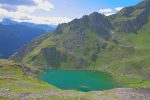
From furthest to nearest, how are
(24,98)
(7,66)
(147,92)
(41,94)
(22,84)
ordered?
(7,66), (147,92), (22,84), (41,94), (24,98)

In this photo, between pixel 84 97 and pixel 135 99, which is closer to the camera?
pixel 84 97

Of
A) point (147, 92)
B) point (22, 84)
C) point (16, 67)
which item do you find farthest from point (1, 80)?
point (16, 67)

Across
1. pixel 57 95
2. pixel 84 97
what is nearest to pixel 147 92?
pixel 84 97

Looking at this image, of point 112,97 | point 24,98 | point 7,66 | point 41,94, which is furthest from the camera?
point 7,66

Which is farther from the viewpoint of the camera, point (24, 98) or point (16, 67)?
point (16, 67)

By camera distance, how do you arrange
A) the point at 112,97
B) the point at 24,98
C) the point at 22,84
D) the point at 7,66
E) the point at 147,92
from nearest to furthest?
the point at 24,98 → the point at 112,97 → the point at 22,84 → the point at 147,92 → the point at 7,66

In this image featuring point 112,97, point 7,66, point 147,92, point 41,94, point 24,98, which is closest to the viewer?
point 24,98

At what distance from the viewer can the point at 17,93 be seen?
312ft

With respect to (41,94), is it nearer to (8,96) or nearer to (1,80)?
(8,96)

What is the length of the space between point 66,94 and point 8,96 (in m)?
19.1

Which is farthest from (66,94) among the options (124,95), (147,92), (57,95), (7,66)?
(7,66)

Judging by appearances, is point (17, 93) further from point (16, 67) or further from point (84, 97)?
point (16, 67)

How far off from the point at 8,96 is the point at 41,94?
33.1 ft

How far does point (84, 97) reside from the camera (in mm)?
101562
